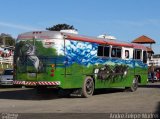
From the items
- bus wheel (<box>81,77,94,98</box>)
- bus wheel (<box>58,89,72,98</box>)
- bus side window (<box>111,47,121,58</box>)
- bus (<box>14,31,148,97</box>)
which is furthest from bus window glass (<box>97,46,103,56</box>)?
bus wheel (<box>58,89,72,98</box>)

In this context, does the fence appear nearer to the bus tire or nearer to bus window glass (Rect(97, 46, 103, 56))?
the bus tire

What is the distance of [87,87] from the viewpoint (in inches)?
836

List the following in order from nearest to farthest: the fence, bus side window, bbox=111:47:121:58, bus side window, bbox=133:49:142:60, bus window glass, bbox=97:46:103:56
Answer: bus window glass, bbox=97:46:103:56
bus side window, bbox=111:47:121:58
bus side window, bbox=133:49:142:60
the fence

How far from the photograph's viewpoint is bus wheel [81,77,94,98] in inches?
821

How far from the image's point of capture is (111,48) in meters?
23.0

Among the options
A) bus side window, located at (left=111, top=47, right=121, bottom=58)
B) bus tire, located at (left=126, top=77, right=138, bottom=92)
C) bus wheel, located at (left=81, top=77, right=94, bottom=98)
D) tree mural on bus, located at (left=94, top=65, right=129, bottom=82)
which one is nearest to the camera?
bus wheel, located at (left=81, top=77, right=94, bottom=98)

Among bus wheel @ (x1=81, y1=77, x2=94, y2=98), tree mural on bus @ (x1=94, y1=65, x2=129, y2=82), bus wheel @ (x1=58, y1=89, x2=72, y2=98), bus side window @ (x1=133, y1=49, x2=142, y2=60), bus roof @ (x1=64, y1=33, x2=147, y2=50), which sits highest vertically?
bus roof @ (x1=64, y1=33, x2=147, y2=50)

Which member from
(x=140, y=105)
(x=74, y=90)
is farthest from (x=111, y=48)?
(x=140, y=105)

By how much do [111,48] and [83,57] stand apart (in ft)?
9.19

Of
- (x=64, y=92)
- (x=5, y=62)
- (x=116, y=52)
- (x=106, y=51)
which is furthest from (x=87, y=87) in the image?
(x=5, y=62)

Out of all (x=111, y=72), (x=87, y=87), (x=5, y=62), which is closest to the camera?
(x=87, y=87)

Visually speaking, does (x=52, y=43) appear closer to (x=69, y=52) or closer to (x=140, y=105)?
(x=69, y=52)

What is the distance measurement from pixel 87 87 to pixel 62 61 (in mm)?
2667

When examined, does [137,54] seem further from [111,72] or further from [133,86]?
[111,72]
